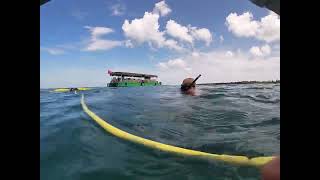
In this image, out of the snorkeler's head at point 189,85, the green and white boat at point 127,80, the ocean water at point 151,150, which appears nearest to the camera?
the ocean water at point 151,150

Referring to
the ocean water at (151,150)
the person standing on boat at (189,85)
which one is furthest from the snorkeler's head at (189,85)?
the ocean water at (151,150)

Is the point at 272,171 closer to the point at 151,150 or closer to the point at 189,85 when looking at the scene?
the point at 151,150

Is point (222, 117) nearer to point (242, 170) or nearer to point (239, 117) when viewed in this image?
point (239, 117)

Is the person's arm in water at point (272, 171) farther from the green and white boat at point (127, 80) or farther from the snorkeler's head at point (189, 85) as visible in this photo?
the green and white boat at point (127, 80)

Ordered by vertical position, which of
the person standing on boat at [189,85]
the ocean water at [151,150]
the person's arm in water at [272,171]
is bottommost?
the ocean water at [151,150]

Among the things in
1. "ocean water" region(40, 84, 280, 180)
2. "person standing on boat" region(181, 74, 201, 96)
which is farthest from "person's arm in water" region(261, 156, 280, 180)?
"person standing on boat" region(181, 74, 201, 96)

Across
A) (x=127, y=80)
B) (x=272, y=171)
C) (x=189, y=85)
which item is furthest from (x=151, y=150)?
(x=127, y=80)

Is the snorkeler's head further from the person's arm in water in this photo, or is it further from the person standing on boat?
the person's arm in water

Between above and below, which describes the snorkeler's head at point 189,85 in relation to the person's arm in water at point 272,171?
above

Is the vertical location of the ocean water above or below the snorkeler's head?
below
